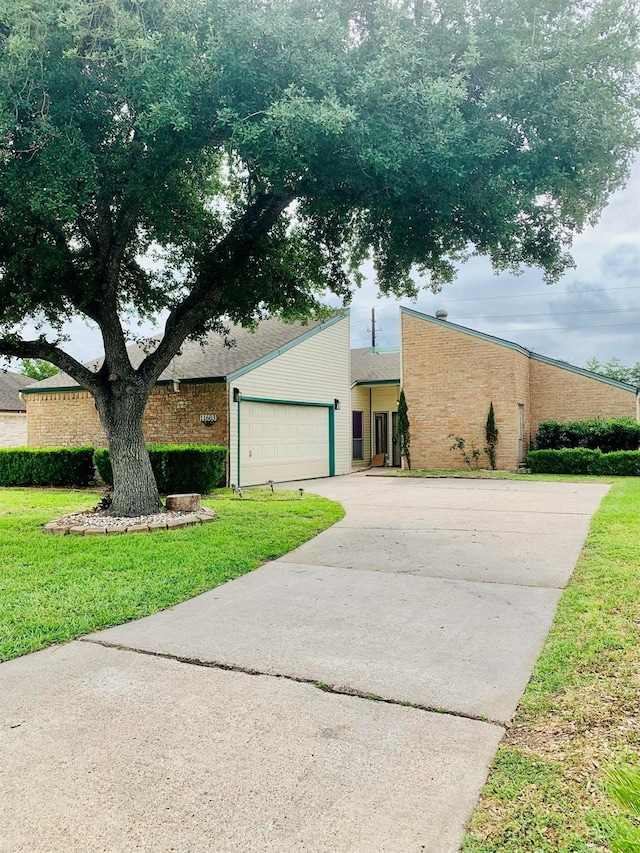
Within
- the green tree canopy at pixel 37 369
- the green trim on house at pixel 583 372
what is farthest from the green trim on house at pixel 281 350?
the green tree canopy at pixel 37 369

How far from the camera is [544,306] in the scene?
147ft

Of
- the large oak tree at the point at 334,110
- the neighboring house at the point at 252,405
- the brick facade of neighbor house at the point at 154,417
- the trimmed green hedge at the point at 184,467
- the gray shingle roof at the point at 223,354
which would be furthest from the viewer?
the gray shingle roof at the point at 223,354

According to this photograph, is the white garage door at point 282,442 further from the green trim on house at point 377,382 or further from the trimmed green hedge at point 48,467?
the trimmed green hedge at point 48,467

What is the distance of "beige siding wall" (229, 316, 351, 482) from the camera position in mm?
14523

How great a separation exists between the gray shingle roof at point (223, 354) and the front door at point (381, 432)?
205 inches

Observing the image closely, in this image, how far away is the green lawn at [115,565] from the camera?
14.1ft

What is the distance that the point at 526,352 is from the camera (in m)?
18.1

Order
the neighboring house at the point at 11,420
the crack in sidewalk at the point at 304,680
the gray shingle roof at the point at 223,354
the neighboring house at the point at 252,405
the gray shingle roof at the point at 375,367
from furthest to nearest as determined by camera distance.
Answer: the neighboring house at the point at 11,420
the gray shingle roof at the point at 375,367
the gray shingle roof at the point at 223,354
the neighboring house at the point at 252,405
the crack in sidewalk at the point at 304,680

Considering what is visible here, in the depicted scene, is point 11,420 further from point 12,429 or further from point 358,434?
point 358,434

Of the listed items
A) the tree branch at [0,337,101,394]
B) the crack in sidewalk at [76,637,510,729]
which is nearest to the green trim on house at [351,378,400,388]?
the tree branch at [0,337,101,394]

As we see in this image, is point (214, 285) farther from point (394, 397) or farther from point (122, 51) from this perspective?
point (394, 397)

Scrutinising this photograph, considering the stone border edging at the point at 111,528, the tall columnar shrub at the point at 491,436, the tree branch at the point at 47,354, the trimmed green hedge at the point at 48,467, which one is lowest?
the stone border edging at the point at 111,528

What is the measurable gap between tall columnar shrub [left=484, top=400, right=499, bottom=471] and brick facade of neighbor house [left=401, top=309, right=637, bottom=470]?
0.14 m

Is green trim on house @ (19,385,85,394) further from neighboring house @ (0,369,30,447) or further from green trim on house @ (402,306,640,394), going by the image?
green trim on house @ (402,306,640,394)
